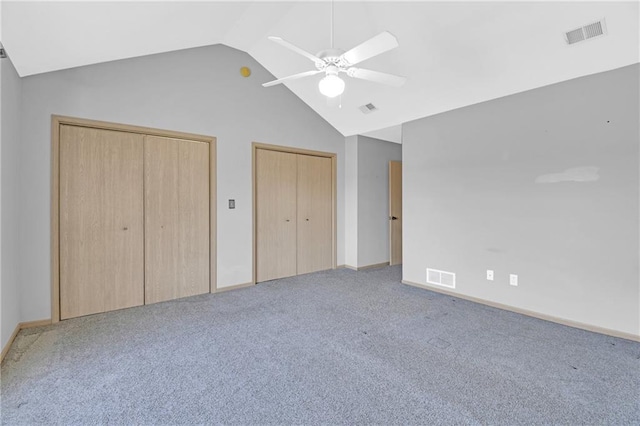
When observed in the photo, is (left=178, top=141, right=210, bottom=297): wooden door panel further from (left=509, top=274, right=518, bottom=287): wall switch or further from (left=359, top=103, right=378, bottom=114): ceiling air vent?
(left=509, top=274, right=518, bottom=287): wall switch

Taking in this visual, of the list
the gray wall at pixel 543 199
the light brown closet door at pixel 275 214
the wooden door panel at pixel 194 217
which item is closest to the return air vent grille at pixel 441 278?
the gray wall at pixel 543 199

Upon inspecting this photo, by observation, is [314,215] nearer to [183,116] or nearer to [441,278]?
[441,278]

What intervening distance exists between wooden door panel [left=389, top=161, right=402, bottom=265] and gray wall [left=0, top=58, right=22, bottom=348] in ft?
16.6

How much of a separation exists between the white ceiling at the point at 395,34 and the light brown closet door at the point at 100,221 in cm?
79

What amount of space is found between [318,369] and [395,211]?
4070mm

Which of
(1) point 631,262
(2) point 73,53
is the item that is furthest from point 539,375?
(2) point 73,53

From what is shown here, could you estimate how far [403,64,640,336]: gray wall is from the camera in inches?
107

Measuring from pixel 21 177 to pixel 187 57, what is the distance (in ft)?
7.17

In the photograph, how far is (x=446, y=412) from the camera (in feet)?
5.79

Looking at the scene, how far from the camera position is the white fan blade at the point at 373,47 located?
6.40ft

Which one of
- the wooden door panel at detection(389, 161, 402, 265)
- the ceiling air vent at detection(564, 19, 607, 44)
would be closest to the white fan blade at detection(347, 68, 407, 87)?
the ceiling air vent at detection(564, 19, 607, 44)

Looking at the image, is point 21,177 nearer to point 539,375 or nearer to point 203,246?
point 203,246

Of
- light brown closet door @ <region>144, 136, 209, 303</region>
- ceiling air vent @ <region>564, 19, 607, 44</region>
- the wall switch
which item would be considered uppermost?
ceiling air vent @ <region>564, 19, 607, 44</region>

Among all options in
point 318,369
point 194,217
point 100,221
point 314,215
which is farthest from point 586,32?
point 100,221
